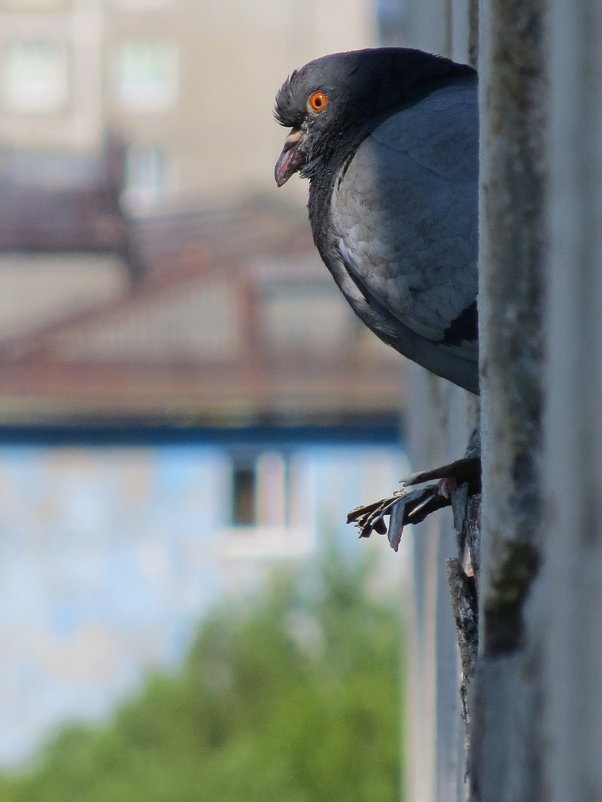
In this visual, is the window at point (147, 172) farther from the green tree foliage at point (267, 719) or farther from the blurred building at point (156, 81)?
the green tree foliage at point (267, 719)

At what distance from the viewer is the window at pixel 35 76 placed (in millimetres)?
29916

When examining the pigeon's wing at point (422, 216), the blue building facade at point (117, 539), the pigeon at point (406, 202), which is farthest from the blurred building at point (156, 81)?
the pigeon's wing at point (422, 216)

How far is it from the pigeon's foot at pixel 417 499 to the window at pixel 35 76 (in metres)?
29.0

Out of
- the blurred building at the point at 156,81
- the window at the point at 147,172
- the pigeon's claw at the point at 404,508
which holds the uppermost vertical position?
the blurred building at the point at 156,81

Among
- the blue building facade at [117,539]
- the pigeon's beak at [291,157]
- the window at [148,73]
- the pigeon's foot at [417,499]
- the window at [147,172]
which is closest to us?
the pigeon's foot at [417,499]

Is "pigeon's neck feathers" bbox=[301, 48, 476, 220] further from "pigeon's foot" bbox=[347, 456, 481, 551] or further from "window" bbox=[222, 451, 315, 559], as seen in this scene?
"window" bbox=[222, 451, 315, 559]

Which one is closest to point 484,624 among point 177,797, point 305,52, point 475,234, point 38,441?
point 475,234

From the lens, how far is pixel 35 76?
30562 millimetres

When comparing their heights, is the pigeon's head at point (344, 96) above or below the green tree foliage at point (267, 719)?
above

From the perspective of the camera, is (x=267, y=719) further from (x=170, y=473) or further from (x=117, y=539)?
(x=170, y=473)

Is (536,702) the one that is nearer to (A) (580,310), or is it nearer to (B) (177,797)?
(A) (580,310)

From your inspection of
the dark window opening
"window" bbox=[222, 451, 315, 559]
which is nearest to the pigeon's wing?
"window" bbox=[222, 451, 315, 559]

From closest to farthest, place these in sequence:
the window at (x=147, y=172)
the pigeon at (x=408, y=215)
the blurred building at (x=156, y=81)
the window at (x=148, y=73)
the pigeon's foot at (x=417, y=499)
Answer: the pigeon's foot at (x=417, y=499)
the pigeon at (x=408, y=215)
the blurred building at (x=156, y=81)
the window at (x=148, y=73)
the window at (x=147, y=172)

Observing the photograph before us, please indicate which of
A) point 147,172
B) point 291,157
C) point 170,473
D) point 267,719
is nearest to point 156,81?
point 147,172
